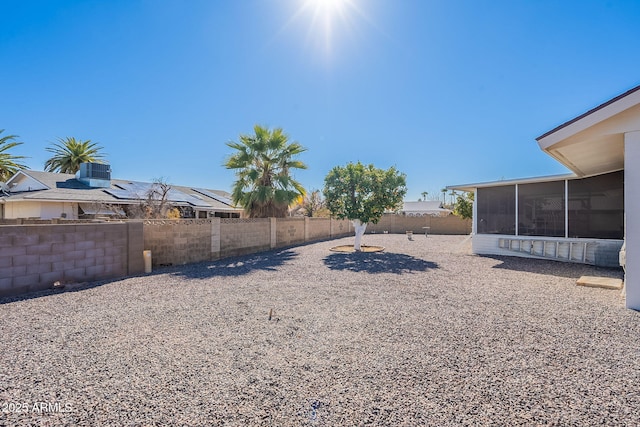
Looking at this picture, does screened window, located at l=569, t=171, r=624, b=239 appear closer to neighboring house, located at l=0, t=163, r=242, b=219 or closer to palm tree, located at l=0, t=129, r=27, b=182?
neighboring house, located at l=0, t=163, r=242, b=219

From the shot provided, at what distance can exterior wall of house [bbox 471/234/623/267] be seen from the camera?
945 centimetres

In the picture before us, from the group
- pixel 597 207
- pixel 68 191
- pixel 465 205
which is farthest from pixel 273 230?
pixel 465 205

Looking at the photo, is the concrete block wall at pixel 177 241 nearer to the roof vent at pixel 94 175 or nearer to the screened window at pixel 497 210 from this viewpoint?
the screened window at pixel 497 210

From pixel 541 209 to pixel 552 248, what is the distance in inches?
55.6

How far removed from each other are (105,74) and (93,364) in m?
11.8

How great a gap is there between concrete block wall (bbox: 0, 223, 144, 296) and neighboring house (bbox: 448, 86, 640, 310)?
33.9 feet

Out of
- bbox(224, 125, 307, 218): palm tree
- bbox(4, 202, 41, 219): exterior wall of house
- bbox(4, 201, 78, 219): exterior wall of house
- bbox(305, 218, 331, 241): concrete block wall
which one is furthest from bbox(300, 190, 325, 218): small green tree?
bbox(4, 202, 41, 219): exterior wall of house

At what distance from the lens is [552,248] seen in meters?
10.5

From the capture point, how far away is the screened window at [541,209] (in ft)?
34.2

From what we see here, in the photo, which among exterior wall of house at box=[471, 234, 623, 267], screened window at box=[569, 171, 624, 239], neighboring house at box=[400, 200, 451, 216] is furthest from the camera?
neighboring house at box=[400, 200, 451, 216]

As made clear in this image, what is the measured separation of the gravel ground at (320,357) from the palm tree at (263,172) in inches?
320

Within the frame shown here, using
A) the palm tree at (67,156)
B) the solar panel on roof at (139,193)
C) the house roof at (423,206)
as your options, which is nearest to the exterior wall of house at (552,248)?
the solar panel on roof at (139,193)

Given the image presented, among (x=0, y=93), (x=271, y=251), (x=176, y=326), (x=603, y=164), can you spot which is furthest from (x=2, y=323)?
(x=0, y=93)

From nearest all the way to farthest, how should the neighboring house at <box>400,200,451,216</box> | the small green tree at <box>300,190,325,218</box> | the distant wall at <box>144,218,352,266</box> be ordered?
the distant wall at <box>144,218,352,266</box>
the small green tree at <box>300,190,325,218</box>
the neighboring house at <box>400,200,451,216</box>
